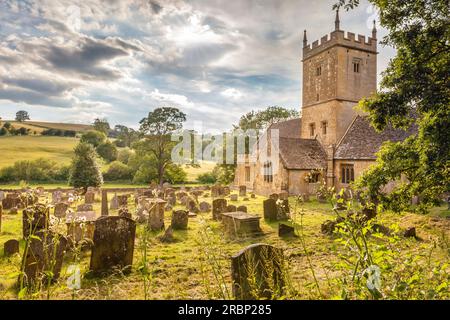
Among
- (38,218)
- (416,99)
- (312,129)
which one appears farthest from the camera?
(312,129)

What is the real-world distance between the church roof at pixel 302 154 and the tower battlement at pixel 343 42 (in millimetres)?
9303

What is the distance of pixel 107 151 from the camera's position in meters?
53.4

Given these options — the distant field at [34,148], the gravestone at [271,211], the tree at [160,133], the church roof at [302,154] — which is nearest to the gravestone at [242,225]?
the gravestone at [271,211]

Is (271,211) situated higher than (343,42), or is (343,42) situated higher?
(343,42)

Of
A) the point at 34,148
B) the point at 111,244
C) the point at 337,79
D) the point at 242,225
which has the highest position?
the point at 337,79

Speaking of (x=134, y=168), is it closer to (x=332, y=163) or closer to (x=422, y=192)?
(x=332, y=163)

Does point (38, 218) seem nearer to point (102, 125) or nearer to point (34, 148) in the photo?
point (34, 148)

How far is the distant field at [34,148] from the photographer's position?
44.9 meters

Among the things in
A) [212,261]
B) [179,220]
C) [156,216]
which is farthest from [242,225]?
[212,261]

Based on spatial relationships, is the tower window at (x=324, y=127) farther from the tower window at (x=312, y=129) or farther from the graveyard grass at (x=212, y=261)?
the graveyard grass at (x=212, y=261)

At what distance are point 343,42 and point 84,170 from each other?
89.4 feet

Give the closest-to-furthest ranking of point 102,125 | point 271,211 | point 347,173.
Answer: point 271,211 < point 347,173 < point 102,125
